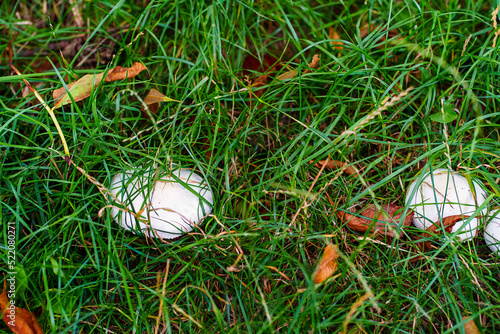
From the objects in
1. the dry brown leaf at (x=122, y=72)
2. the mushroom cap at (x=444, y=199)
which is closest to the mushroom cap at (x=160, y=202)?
the dry brown leaf at (x=122, y=72)

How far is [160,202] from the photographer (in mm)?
1571

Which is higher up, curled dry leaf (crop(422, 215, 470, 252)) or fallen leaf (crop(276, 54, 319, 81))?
fallen leaf (crop(276, 54, 319, 81))

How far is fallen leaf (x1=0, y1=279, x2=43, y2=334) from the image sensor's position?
4.93ft

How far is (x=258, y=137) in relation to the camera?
6.34 feet

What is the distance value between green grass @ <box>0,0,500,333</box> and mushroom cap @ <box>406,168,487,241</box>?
64mm

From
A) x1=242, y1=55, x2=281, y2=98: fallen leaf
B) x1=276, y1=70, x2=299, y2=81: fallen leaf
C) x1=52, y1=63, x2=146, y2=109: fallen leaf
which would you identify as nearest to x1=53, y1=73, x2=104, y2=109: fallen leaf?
x1=52, y1=63, x2=146, y2=109: fallen leaf

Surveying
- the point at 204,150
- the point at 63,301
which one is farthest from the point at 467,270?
the point at 63,301

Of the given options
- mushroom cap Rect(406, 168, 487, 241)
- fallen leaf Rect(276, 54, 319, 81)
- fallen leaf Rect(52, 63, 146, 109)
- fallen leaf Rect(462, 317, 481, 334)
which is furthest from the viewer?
fallen leaf Rect(276, 54, 319, 81)

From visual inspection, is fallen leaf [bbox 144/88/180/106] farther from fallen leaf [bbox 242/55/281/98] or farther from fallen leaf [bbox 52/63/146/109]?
fallen leaf [bbox 242/55/281/98]

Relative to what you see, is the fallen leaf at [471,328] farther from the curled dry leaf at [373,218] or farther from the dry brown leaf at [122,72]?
the dry brown leaf at [122,72]

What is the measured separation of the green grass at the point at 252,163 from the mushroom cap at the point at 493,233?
0.05 metres

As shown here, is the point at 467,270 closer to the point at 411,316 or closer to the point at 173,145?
the point at 411,316

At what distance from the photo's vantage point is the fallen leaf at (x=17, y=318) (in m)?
1.50

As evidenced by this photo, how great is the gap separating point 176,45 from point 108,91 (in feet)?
1.50
